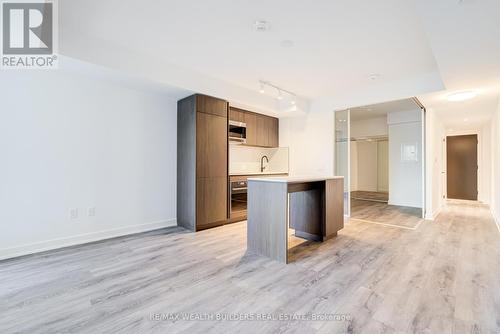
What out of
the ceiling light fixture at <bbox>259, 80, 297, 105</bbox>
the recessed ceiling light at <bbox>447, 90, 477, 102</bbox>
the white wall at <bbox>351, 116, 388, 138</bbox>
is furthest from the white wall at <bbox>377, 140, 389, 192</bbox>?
the ceiling light fixture at <bbox>259, 80, 297, 105</bbox>

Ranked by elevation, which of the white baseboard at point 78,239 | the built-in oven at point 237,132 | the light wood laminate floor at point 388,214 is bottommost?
the light wood laminate floor at point 388,214

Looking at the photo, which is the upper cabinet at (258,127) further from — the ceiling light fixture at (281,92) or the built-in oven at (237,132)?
the ceiling light fixture at (281,92)

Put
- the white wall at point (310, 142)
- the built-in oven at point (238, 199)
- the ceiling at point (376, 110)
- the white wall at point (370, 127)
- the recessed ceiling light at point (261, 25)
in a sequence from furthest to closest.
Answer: the white wall at point (370, 127)
the ceiling at point (376, 110)
the white wall at point (310, 142)
the built-in oven at point (238, 199)
the recessed ceiling light at point (261, 25)

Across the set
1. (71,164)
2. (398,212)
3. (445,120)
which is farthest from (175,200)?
(445,120)

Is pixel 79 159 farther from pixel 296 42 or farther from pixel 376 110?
pixel 376 110

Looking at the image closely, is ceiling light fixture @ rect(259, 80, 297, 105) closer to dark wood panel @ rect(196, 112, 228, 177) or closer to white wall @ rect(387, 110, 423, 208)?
dark wood panel @ rect(196, 112, 228, 177)

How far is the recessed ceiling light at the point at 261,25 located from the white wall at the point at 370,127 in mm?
5447

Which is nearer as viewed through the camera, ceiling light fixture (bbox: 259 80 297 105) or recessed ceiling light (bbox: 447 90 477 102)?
recessed ceiling light (bbox: 447 90 477 102)

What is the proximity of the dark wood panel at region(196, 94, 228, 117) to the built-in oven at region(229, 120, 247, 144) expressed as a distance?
18.0 inches

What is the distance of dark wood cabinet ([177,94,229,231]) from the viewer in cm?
390

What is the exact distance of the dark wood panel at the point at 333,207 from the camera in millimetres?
3303

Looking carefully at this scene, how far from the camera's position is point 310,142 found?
17.5ft

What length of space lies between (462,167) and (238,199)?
735cm

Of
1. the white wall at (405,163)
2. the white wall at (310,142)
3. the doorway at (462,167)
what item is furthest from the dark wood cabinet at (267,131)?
the doorway at (462,167)
